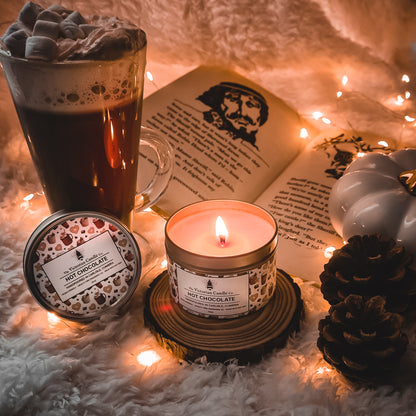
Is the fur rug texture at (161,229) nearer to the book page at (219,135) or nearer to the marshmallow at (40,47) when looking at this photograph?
the book page at (219,135)

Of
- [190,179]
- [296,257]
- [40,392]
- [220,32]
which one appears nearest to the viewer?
[40,392]

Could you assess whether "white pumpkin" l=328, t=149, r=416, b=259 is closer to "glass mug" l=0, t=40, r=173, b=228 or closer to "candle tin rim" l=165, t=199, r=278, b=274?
"candle tin rim" l=165, t=199, r=278, b=274

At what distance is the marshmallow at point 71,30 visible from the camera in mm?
556

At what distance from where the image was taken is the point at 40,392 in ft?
1.68

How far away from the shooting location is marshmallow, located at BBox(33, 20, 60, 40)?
1.79 feet

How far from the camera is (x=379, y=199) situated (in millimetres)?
638

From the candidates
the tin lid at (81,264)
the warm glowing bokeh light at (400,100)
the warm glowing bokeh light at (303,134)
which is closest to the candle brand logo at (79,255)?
the tin lid at (81,264)

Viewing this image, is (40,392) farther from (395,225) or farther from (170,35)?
(170,35)

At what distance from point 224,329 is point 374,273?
174 mm

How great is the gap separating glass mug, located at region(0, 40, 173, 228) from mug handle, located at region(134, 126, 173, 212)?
6 centimetres

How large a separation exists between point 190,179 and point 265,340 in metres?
0.37

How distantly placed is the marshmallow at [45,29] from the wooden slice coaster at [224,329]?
0.32 m

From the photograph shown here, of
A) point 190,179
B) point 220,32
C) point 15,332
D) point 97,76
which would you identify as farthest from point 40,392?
point 220,32

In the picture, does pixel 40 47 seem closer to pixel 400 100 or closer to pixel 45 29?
pixel 45 29
